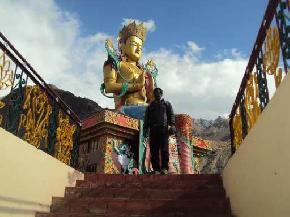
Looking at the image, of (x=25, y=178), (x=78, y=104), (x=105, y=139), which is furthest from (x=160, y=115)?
(x=78, y=104)

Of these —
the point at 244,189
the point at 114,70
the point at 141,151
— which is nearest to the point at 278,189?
the point at 244,189

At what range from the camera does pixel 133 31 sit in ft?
53.8

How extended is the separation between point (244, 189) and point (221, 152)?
25.8m

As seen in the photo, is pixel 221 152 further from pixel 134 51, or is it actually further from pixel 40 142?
pixel 40 142

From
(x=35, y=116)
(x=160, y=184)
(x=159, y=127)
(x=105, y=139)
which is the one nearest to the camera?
(x=35, y=116)

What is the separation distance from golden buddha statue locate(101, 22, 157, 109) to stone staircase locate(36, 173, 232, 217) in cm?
791

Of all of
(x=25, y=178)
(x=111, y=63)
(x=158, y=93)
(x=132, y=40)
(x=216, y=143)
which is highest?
(x=132, y=40)

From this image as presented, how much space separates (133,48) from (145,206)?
36.6ft

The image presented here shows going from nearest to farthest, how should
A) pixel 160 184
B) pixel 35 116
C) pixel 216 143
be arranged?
pixel 35 116
pixel 160 184
pixel 216 143

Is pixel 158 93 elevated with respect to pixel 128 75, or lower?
lower

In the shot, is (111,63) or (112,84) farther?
(111,63)

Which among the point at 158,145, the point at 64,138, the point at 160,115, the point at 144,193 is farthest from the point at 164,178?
the point at 64,138

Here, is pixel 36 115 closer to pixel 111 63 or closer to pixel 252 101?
pixel 252 101

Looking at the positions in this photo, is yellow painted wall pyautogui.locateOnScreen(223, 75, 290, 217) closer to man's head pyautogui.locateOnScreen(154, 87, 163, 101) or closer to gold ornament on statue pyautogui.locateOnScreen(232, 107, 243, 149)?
gold ornament on statue pyautogui.locateOnScreen(232, 107, 243, 149)
